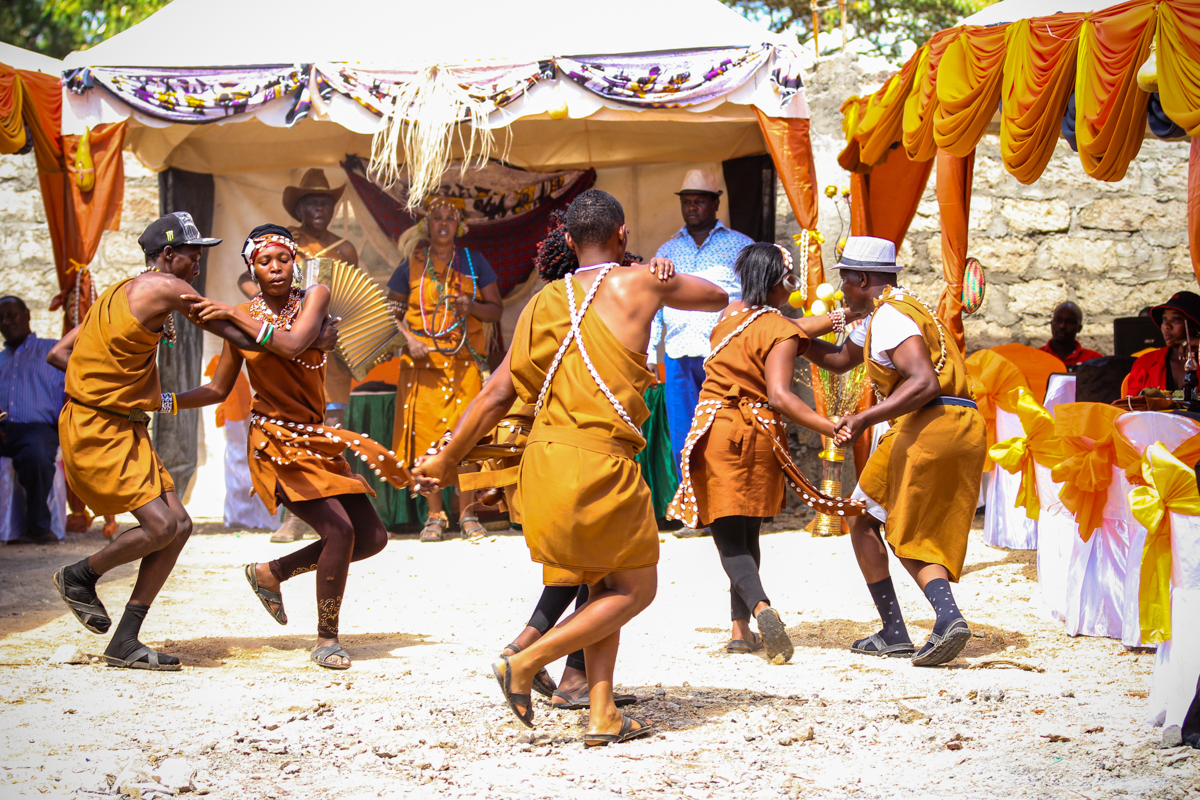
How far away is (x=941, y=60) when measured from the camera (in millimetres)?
6402

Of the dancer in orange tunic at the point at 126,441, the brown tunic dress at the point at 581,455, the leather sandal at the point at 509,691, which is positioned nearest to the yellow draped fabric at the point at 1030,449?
the brown tunic dress at the point at 581,455

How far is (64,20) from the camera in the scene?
21.9m

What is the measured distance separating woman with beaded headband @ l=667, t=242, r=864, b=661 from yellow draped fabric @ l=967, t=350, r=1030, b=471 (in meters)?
2.57

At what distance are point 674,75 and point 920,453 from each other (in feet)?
12.9

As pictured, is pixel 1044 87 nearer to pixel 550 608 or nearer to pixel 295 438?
pixel 550 608

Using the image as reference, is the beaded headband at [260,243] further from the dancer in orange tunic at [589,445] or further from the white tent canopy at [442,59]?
the white tent canopy at [442,59]

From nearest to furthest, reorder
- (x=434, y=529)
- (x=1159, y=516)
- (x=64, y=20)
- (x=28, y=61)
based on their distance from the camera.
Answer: (x=1159, y=516)
(x=434, y=529)
(x=28, y=61)
(x=64, y=20)

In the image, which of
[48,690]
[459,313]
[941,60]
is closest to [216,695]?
[48,690]

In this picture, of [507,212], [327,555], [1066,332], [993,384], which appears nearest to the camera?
[327,555]

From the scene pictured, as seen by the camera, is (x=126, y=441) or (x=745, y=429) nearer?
(x=126, y=441)

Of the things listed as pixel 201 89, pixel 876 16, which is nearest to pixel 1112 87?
pixel 201 89

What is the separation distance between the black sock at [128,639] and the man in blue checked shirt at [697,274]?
4236 millimetres

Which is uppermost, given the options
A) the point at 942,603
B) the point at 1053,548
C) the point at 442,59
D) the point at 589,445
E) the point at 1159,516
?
the point at 442,59

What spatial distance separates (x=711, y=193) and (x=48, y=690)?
567 cm
